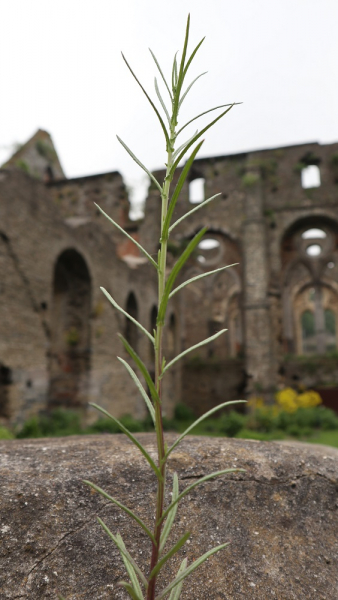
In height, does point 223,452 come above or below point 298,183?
below

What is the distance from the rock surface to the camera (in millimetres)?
1189

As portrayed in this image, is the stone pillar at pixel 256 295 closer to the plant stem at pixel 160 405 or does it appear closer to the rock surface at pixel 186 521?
the rock surface at pixel 186 521

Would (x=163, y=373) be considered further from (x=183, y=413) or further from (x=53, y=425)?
(x=183, y=413)

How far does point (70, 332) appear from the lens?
10.5m

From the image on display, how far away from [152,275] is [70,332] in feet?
17.8

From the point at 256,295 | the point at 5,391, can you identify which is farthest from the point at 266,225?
the point at 5,391

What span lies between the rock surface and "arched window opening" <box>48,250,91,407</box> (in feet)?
27.9

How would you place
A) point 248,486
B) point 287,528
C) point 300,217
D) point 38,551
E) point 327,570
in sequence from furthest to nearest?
point 300,217 → point 248,486 → point 287,528 → point 327,570 → point 38,551

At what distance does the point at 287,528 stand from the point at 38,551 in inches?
32.5

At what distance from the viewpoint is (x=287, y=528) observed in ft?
4.81

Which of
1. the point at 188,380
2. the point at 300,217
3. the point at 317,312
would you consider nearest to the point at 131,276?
the point at 188,380

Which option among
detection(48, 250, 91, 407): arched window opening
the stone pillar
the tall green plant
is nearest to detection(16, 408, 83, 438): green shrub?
detection(48, 250, 91, 407): arched window opening

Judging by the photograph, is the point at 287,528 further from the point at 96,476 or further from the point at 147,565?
the point at 96,476

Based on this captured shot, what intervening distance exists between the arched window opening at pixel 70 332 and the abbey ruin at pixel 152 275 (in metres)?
0.03
